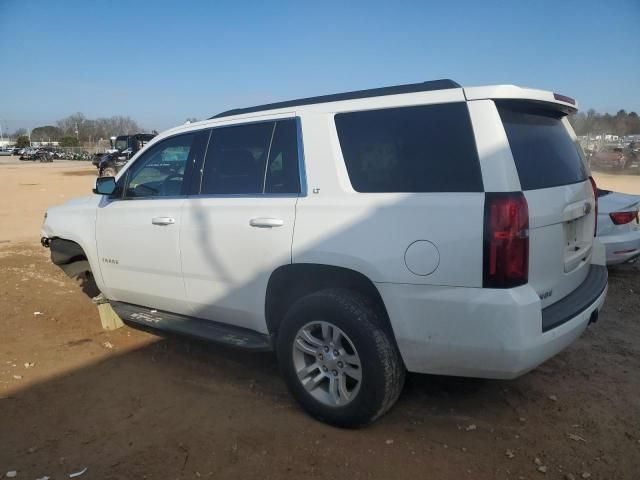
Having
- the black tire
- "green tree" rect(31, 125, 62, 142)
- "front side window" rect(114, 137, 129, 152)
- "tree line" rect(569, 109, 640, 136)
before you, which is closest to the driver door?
the black tire

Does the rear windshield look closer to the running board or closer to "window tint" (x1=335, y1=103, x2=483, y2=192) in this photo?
"window tint" (x1=335, y1=103, x2=483, y2=192)

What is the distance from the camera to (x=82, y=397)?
3.68 m

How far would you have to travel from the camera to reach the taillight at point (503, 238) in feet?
8.33

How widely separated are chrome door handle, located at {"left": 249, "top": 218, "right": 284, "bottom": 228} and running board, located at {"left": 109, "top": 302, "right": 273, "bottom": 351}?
79 centimetres

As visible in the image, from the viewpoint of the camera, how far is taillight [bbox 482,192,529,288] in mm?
2538

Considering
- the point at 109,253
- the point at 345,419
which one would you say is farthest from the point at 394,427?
the point at 109,253

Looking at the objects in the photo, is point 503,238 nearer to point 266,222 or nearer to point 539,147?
point 539,147

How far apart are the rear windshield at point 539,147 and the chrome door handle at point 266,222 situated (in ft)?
4.75

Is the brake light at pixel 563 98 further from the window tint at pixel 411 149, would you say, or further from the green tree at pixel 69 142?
the green tree at pixel 69 142

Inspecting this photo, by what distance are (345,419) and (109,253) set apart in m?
2.67

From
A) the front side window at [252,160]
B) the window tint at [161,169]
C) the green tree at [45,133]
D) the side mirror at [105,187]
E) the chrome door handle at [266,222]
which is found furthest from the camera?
the green tree at [45,133]

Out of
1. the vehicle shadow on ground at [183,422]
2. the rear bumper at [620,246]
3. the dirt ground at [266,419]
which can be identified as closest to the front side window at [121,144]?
the dirt ground at [266,419]

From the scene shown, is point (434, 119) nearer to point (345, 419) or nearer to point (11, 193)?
point (345, 419)

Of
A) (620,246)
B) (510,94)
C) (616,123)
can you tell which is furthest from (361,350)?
(616,123)
